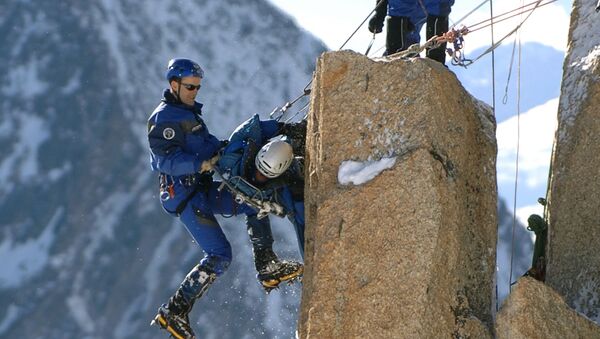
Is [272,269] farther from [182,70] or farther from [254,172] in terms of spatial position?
[182,70]

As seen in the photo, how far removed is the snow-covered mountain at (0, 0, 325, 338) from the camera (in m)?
76.8

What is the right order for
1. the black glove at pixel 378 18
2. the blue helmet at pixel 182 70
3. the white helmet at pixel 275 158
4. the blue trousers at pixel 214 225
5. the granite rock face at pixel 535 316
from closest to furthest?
the granite rock face at pixel 535 316, the white helmet at pixel 275 158, the blue helmet at pixel 182 70, the blue trousers at pixel 214 225, the black glove at pixel 378 18

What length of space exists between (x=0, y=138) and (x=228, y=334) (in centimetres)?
3601

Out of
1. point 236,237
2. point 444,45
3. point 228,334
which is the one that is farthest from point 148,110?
point 444,45

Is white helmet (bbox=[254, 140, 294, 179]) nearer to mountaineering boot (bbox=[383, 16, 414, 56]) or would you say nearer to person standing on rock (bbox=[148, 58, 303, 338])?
person standing on rock (bbox=[148, 58, 303, 338])

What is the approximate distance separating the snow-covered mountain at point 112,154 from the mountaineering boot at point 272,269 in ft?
197

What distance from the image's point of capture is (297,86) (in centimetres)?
9706

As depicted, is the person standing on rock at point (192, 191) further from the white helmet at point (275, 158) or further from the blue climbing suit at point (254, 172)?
the white helmet at point (275, 158)

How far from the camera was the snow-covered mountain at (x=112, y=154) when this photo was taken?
3022 inches

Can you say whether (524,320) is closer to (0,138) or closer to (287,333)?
(287,333)

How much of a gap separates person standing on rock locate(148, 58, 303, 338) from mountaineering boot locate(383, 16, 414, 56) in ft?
7.12

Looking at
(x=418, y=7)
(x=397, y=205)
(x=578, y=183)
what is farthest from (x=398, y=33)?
(x=397, y=205)

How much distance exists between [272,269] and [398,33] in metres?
3.18

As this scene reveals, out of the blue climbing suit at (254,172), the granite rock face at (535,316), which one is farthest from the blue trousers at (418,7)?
the granite rock face at (535,316)
